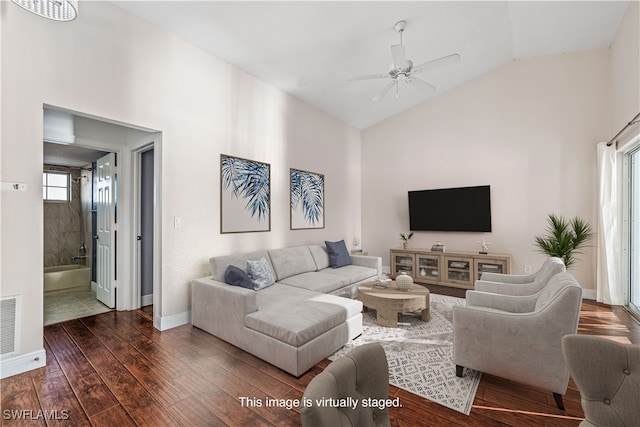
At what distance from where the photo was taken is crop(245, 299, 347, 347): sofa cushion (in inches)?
88.4

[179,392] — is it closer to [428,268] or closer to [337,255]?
[337,255]

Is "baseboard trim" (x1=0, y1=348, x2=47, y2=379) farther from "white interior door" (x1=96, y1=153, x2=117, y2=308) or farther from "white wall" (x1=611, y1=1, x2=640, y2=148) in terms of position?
"white wall" (x1=611, y1=1, x2=640, y2=148)

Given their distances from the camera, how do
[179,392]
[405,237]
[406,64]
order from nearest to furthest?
[179,392], [406,64], [405,237]

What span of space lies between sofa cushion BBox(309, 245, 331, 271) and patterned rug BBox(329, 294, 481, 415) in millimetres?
1244

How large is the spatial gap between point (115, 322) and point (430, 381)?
11.2 feet

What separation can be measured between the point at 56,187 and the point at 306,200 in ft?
16.5

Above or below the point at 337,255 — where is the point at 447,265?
below

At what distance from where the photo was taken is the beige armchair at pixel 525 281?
264 cm

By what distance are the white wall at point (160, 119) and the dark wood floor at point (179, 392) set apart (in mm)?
454

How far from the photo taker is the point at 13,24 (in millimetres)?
2236

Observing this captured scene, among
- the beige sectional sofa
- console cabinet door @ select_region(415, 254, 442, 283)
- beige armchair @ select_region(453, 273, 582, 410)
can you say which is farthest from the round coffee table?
console cabinet door @ select_region(415, 254, 442, 283)

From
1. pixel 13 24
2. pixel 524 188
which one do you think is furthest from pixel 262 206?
pixel 524 188

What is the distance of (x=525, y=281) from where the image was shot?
124 inches

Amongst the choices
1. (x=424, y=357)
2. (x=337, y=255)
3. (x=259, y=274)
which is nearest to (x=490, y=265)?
(x=337, y=255)
